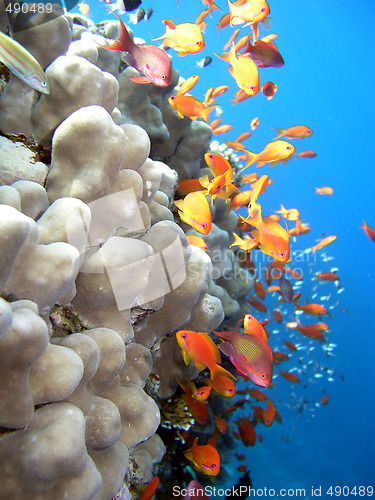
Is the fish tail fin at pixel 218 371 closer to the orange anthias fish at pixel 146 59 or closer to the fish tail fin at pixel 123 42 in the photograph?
the orange anthias fish at pixel 146 59

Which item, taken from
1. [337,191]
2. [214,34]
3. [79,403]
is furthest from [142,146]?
[337,191]

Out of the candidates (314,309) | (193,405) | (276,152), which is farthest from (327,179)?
(193,405)

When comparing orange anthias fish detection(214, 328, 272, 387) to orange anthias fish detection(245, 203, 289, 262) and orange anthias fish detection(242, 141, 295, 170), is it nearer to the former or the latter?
orange anthias fish detection(245, 203, 289, 262)

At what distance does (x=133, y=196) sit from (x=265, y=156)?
1.88m

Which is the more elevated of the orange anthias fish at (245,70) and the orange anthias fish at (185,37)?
the orange anthias fish at (185,37)

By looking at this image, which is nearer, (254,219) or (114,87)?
(114,87)

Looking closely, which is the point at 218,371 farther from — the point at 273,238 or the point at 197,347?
the point at 273,238

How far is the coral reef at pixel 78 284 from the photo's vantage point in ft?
4.43

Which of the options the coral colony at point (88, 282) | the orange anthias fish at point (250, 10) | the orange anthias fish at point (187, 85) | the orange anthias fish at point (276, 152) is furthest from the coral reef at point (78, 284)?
the orange anthias fish at point (250, 10)

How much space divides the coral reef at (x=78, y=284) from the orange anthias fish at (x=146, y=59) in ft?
1.05

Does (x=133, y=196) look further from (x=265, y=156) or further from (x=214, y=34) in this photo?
(x=214, y=34)

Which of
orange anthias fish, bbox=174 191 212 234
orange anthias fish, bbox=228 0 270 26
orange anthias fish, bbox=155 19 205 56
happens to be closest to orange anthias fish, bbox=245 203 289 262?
orange anthias fish, bbox=174 191 212 234

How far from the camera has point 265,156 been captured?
347 cm

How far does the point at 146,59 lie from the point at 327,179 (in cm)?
6836
